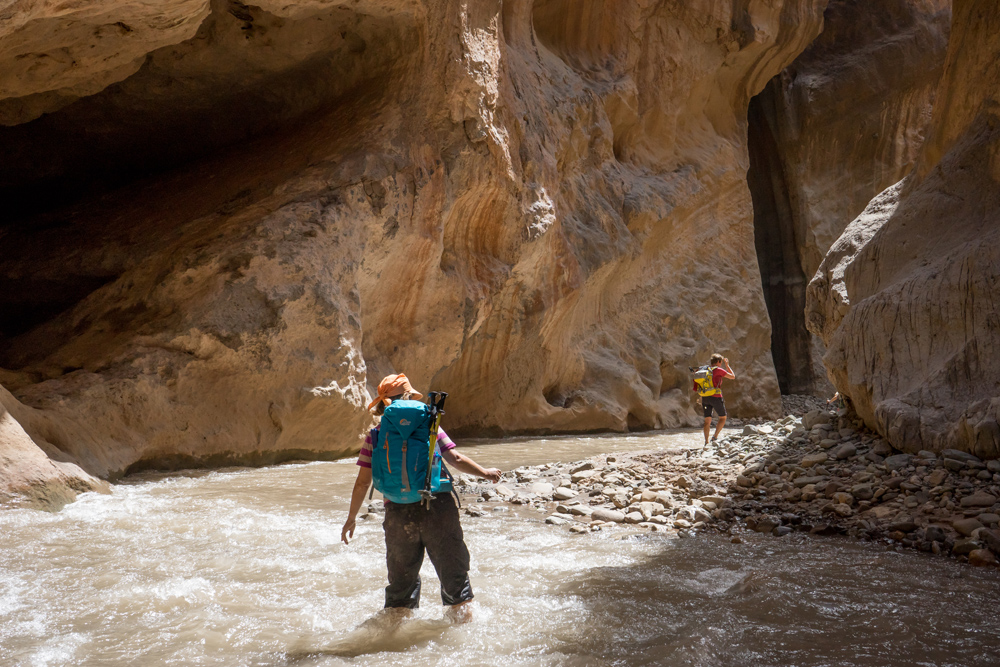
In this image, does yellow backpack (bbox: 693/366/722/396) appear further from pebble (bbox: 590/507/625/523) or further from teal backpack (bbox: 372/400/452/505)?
teal backpack (bbox: 372/400/452/505)

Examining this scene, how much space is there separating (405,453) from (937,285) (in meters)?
5.42

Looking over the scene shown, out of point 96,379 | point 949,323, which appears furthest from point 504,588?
point 96,379

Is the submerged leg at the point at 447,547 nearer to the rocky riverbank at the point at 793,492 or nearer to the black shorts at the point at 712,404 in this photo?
the rocky riverbank at the point at 793,492

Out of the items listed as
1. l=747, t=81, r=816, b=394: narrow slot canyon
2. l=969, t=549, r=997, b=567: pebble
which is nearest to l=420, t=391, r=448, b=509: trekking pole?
l=969, t=549, r=997, b=567: pebble

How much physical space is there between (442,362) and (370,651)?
28.3ft

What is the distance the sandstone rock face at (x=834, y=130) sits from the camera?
20422mm

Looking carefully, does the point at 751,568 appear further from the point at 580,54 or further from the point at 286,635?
the point at 580,54

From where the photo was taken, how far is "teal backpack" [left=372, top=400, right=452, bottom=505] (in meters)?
3.37

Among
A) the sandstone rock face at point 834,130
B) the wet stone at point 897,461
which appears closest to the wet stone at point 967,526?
the wet stone at point 897,461

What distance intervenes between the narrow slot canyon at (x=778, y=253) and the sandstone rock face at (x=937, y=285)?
502 inches

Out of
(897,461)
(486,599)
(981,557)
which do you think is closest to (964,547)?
(981,557)

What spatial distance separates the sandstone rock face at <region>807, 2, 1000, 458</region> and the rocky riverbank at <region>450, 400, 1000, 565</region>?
33 cm

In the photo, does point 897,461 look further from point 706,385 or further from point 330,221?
point 330,221

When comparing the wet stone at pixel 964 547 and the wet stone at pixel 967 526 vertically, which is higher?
the wet stone at pixel 967 526
